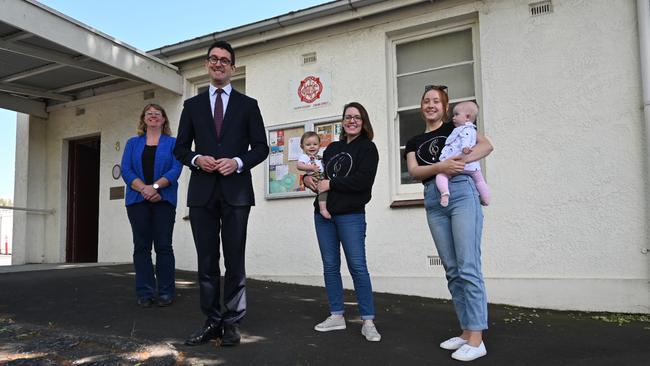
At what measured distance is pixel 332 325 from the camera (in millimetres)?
3893

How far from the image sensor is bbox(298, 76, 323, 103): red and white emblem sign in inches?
268

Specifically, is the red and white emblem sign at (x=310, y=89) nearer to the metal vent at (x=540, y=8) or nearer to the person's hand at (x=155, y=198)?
the metal vent at (x=540, y=8)

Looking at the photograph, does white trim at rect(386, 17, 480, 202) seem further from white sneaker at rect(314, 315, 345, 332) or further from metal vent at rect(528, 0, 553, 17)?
white sneaker at rect(314, 315, 345, 332)

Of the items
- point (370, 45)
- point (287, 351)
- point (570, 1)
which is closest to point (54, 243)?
point (370, 45)

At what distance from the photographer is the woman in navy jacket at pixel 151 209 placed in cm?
464

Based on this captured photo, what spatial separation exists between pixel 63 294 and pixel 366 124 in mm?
3780

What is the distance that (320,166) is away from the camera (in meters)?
4.12

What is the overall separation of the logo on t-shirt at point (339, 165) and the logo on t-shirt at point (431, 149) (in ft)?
1.83

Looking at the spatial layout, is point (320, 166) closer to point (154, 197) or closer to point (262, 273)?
point (154, 197)

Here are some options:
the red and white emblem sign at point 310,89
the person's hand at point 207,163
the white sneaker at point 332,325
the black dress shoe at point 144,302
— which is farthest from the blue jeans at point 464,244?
the red and white emblem sign at point 310,89

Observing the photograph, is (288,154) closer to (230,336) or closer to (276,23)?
(276,23)

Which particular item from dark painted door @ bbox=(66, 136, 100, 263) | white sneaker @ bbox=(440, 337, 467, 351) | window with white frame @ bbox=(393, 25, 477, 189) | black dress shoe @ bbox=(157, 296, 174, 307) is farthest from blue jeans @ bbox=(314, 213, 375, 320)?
dark painted door @ bbox=(66, 136, 100, 263)

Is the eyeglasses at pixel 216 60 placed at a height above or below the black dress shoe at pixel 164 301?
above

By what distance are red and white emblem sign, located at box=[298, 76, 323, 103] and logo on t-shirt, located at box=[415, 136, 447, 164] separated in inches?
138
